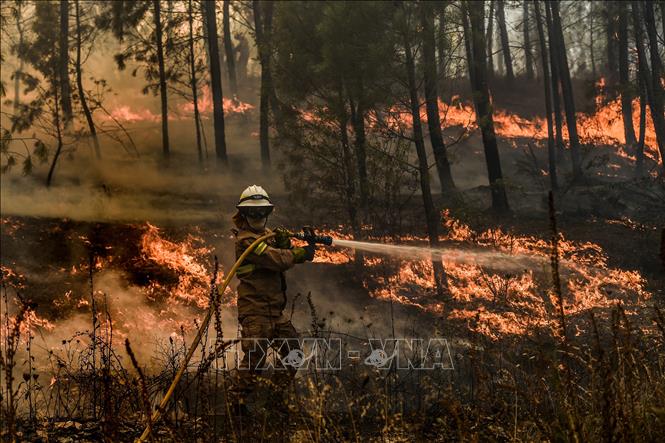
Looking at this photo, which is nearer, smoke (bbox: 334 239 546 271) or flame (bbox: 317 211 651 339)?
flame (bbox: 317 211 651 339)

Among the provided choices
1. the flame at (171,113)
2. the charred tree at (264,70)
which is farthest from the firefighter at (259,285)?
the flame at (171,113)

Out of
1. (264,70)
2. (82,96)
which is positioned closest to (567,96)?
(264,70)

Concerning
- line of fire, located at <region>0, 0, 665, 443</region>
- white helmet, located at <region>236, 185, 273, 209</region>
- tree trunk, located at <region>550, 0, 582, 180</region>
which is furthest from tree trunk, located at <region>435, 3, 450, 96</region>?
white helmet, located at <region>236, 185, 273, 209</region>

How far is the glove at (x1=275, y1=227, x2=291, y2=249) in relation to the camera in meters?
6.33

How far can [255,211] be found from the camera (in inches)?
260

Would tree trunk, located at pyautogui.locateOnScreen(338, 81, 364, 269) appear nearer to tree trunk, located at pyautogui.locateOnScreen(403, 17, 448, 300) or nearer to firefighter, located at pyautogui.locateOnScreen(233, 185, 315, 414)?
tree trunk, located at pyautogui.locateOnScreen(403, 17, 448, 300)

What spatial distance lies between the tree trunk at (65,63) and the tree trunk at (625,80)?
15.4 metres

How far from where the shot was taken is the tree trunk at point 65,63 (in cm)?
1792

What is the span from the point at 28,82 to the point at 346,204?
11.8 meters

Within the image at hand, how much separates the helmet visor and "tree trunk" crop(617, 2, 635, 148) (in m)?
13.5

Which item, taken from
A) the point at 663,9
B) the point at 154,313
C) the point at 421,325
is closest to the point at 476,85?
the point at 663,9

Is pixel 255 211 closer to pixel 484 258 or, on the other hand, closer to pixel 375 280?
pixel 375 280

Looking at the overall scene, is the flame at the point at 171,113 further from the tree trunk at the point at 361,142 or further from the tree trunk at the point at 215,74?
the tree trunk at the point at 361,142

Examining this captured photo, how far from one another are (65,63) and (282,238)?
14586 millimetres
